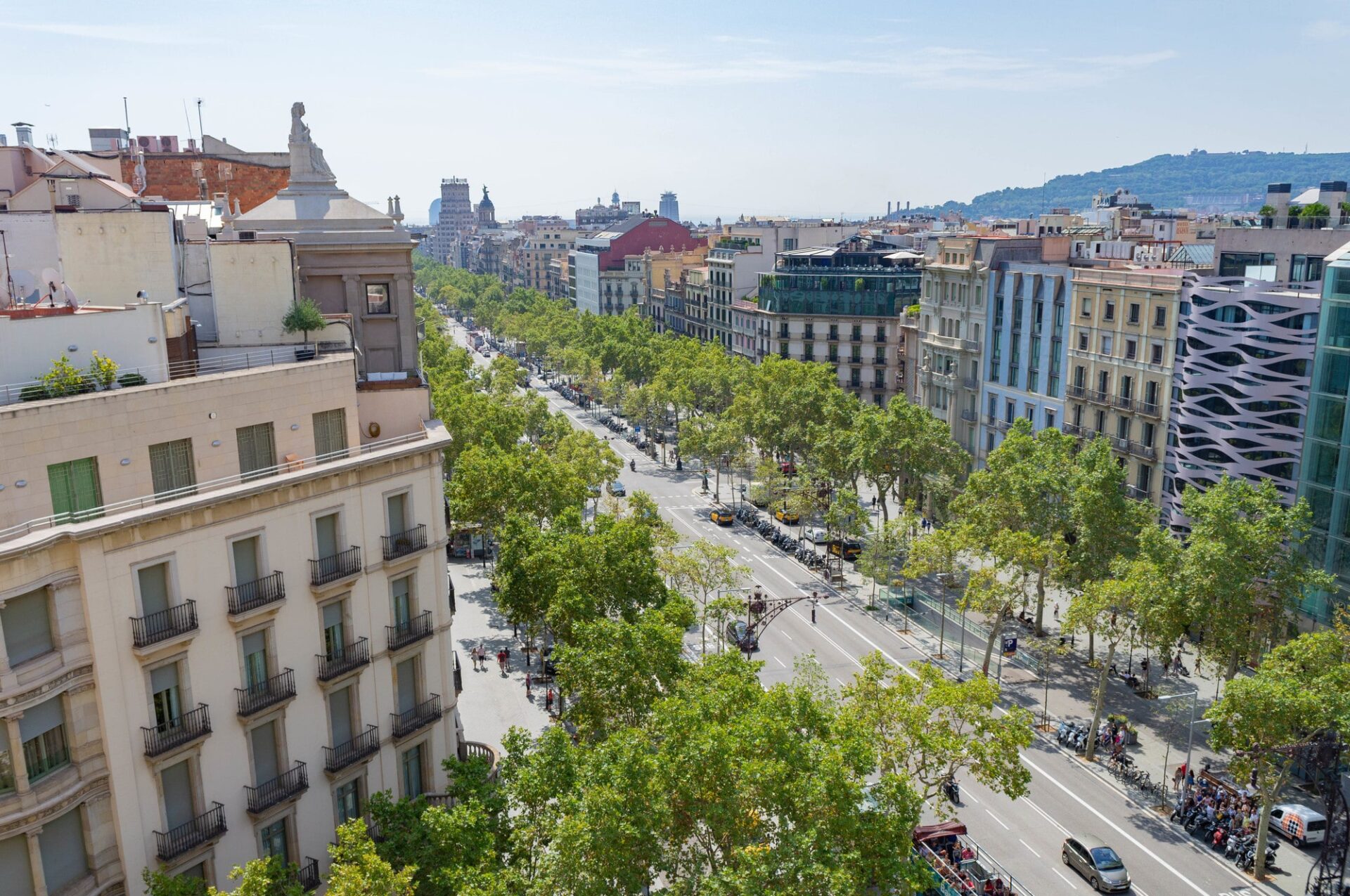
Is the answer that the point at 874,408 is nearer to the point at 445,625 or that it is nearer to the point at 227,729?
the point at 445,625

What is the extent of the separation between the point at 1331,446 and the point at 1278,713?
22705 millimetres

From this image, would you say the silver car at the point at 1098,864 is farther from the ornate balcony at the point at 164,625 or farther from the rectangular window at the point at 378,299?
the rectangular window at the point at 378,299

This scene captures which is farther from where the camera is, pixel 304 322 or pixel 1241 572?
pixel 1241 572

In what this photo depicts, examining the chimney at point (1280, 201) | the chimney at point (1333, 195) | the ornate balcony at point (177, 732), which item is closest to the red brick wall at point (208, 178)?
the ornate balcony at point (177, 732)

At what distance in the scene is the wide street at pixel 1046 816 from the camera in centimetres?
3769

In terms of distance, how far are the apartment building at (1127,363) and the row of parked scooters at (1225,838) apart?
97.3ft

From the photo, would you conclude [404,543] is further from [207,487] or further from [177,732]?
[177,732]

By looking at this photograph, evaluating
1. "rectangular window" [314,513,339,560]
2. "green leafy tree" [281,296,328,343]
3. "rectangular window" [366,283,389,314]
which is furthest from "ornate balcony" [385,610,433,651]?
"rectangular window" [366,283,389,314]

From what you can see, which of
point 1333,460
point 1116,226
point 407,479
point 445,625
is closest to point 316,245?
point 407,479

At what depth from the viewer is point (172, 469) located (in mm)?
27312

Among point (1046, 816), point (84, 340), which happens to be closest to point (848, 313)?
point (1046, 816)

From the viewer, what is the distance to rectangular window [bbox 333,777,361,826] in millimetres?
31219

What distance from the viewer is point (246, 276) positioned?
35.2m

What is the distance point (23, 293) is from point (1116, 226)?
367ft
